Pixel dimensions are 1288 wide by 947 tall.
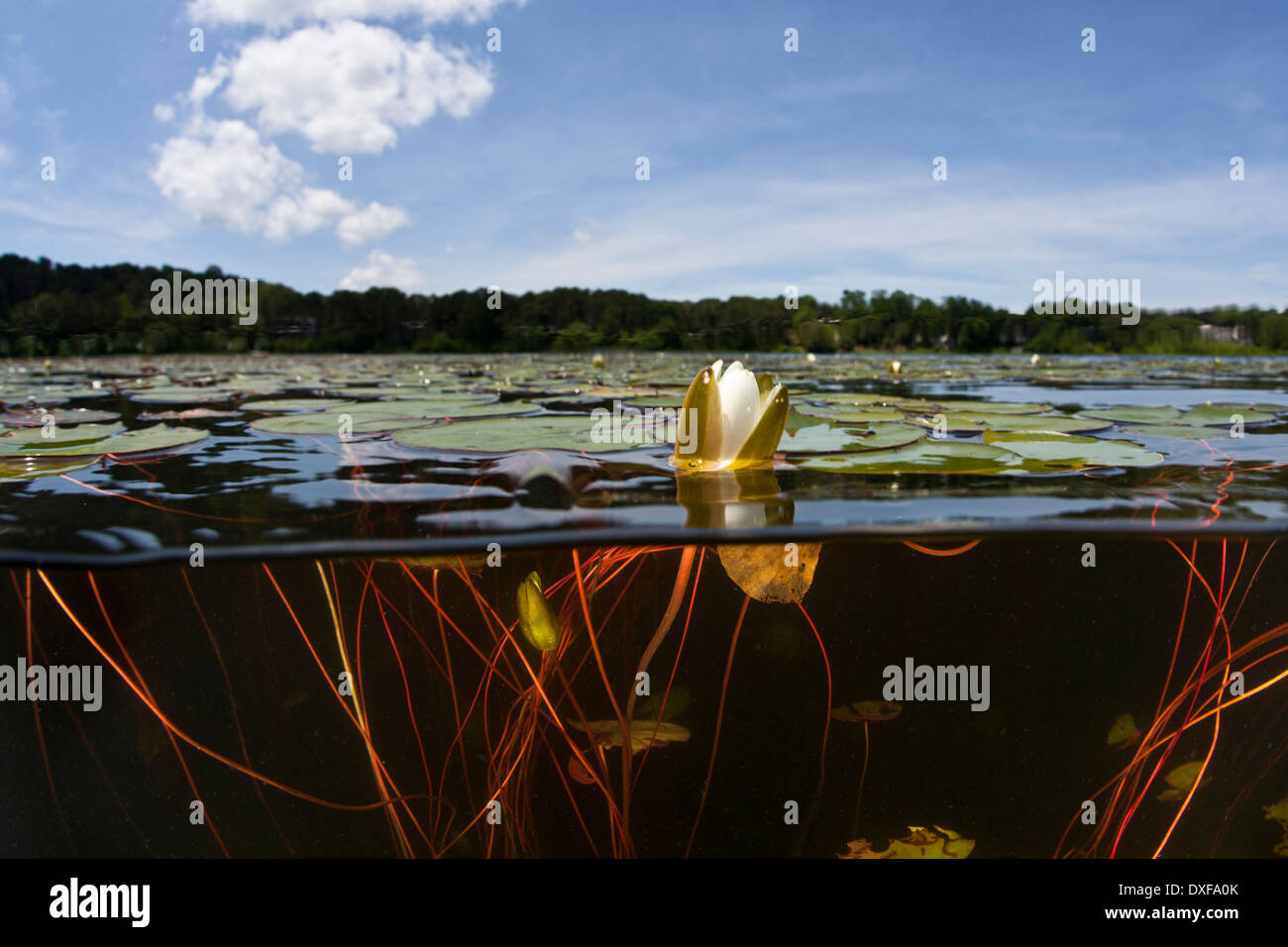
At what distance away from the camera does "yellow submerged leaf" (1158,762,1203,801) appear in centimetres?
146

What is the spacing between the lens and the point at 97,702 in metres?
1.40

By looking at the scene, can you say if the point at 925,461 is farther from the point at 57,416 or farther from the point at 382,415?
the point at 57,416

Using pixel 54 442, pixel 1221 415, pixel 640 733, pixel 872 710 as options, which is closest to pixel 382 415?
pixel 54 442

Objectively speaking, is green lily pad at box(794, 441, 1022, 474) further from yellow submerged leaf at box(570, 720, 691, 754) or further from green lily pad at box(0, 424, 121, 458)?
green lily pad at box(0, 424, 121, 458)

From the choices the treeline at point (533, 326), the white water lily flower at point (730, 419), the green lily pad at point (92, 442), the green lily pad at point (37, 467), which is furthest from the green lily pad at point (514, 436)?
the treeline at point (533, 326)

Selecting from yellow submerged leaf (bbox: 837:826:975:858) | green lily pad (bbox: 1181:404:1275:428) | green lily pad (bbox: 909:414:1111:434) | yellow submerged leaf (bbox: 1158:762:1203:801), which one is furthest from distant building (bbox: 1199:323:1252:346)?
yellow submerged leaf (bbox: 837:826:975:858)

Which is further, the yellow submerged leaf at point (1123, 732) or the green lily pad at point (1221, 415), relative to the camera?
the green lily pad at point (1221, 415)

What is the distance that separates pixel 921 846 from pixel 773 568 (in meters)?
0.73

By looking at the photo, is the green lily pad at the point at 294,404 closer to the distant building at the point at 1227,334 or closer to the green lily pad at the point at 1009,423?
the green lily pad at the point at 1009,423

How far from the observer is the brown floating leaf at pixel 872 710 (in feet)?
4.53

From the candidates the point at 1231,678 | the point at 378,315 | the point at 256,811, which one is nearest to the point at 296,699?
the point at 256,811

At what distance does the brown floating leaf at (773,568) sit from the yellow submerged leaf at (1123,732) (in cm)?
77
